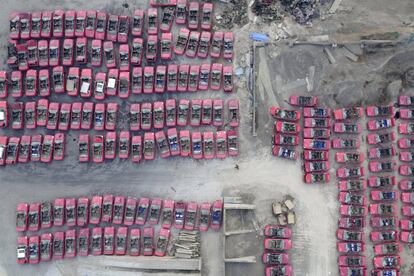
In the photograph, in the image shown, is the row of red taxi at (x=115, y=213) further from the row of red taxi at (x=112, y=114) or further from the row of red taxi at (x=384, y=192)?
the row of red taxi at (x=384, y=192)

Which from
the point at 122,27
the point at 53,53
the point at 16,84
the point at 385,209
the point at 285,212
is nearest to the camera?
the point at 285,212

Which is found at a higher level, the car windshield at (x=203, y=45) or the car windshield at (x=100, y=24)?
the car windshield at (x=100, y=24)

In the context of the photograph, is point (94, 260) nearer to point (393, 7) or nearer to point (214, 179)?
point (214, 179)

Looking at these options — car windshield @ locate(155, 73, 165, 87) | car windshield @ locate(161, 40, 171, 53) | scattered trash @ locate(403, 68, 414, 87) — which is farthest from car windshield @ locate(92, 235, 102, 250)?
scattered trash @ locate(403, 68, 414, 87)

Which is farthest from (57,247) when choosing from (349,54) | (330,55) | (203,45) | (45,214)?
(349,54)

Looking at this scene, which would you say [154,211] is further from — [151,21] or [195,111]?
[151,21]

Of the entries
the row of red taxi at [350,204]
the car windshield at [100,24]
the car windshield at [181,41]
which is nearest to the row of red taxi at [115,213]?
the row of red taxi at [350,204]

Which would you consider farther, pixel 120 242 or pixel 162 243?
pixel 120 242
